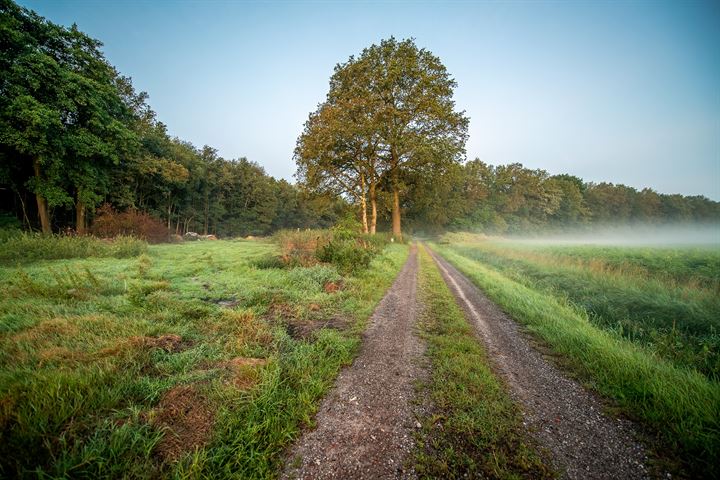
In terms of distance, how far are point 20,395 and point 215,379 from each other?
66.1 inches

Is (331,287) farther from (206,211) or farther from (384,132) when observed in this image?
(206,211)

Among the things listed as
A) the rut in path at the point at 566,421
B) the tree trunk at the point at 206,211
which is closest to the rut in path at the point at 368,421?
the rut in path at the point at 566,421

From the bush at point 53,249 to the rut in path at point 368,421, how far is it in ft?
49.4

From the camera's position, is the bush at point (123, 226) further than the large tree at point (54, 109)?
Yes

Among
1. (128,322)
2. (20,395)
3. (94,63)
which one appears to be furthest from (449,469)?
(94,63)

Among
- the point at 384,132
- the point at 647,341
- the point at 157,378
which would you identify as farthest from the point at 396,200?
the point at 157,378

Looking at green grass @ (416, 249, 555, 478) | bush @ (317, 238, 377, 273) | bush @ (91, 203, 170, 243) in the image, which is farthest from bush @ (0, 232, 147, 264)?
green grass @ (416, 249, 555, 478)

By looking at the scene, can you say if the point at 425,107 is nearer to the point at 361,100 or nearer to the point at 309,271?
the point at 361,100

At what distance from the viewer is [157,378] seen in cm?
333

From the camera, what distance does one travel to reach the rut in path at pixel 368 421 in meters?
2.37

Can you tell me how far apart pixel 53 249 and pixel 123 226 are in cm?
1331

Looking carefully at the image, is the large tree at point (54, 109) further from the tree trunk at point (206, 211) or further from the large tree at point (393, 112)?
the tree trunk at point (206, 211)

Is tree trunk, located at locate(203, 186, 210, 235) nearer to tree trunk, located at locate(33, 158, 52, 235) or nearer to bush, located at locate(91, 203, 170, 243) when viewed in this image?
bush, located at locate(91, 203, 170, 243)

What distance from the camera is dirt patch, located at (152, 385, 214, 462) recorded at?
7.88 feet
